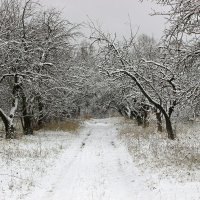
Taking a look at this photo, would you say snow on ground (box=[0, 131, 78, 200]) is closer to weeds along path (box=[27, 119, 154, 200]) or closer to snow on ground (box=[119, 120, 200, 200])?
weeds along path (box=[27, 119, 154, 200])

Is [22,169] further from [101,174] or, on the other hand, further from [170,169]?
[170,169]

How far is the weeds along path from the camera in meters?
11.5

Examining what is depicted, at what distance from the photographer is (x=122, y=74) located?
2388 centimetres

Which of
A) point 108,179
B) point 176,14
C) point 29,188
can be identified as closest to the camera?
point 176,14

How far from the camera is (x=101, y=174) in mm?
14938

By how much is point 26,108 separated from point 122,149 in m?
9.55

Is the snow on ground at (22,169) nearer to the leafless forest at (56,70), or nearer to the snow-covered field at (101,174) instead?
the snow-covered field at (101,174)

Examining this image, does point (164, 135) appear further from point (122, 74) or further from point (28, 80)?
point (28, 80)

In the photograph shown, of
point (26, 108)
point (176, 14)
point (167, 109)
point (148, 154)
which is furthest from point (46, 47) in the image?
point (176, 14)

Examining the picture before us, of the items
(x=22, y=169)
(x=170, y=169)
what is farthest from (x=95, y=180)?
(x=22, y=169)

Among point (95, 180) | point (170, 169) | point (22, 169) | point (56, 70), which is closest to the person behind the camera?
point (95, 180)

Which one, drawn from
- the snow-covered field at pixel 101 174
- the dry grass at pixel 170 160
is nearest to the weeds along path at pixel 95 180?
the snow-covered field at pixel 101 174

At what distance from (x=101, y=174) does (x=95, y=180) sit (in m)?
1.20

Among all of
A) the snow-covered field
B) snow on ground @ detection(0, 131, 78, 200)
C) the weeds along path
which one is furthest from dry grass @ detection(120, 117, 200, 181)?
snow on ground @ detection(0, 131, 78, 200)
